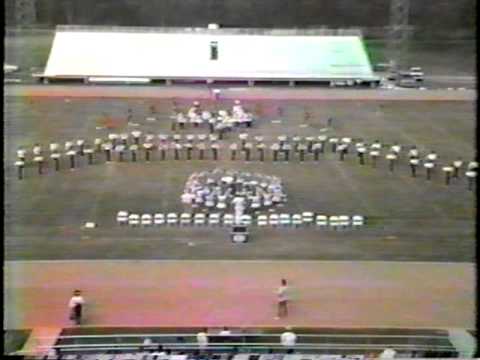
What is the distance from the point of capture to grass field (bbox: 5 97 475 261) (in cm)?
427

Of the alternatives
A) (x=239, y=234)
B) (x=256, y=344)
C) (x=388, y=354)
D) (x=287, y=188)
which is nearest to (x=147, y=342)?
(x=256, y=344)

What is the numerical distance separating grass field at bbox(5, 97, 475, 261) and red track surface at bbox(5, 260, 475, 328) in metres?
0.09

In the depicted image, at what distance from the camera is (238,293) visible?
397cm

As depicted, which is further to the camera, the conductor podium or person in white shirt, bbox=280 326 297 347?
the conductor podium

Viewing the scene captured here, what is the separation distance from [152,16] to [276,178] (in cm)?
101

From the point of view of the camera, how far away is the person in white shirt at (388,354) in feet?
11.2

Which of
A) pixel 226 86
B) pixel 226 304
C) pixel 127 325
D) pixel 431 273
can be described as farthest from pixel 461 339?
pixel 226 86

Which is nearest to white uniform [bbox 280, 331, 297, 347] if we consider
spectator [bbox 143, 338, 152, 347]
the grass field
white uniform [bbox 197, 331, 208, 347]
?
white uniform [bbox 197, 331, 208, 347]

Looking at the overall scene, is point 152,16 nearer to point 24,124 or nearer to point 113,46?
point 113,46

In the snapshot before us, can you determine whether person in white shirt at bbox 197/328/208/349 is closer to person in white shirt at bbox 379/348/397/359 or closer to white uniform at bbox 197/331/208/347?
white uniform at bbox 197/331/208/347

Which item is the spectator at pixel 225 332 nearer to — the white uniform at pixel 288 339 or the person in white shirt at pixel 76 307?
the white uniform at pixel 288 339

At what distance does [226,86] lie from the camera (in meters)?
4.78

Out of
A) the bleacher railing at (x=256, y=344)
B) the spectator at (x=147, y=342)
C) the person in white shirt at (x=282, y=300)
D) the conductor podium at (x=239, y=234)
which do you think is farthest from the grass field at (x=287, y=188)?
the spectator at (x=147, y=342)

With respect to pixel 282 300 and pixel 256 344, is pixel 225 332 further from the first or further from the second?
pixel 282 300
